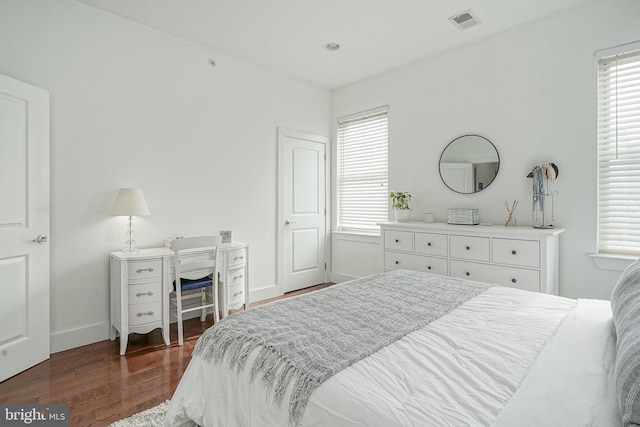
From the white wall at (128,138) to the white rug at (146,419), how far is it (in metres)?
1.39

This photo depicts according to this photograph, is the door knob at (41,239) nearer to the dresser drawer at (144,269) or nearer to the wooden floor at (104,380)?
the dresser drawer at (144,269)

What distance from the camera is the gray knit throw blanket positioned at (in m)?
1.14

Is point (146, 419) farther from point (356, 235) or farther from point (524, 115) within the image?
point (524, 115)

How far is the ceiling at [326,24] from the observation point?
9.40 feet

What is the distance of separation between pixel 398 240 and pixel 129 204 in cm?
261

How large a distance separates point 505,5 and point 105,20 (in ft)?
11.3

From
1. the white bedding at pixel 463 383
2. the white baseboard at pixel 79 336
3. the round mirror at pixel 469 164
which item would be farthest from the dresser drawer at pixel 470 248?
the white baseboard at pixel 79 336

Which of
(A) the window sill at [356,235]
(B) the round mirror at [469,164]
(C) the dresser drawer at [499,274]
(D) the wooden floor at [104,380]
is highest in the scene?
(B) the round mirror at [469,164]

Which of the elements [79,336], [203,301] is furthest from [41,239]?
[203,301]

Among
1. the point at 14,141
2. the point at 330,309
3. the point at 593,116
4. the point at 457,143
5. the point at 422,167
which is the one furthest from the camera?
the point at 422,167

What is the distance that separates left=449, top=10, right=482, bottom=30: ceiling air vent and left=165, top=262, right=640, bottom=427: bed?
2.52m

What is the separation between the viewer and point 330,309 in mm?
1677

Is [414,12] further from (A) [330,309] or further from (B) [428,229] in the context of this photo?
(A) [330,309]

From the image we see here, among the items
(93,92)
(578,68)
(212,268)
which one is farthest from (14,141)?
(578,68)
